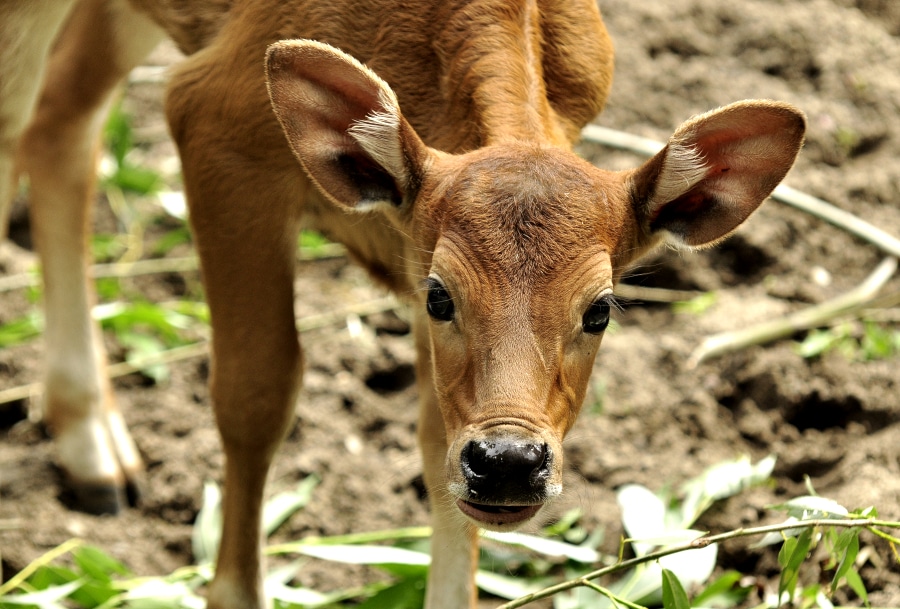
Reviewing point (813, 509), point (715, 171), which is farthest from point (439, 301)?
point (813, 509)

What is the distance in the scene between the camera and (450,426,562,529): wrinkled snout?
3377 millimetres

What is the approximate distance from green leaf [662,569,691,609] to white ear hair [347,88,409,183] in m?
1.51

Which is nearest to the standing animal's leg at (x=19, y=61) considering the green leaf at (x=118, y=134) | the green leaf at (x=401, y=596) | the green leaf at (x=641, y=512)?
the green leaf at (x=118, y=134)

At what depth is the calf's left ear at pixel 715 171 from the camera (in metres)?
3.78

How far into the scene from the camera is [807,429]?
19.6ft

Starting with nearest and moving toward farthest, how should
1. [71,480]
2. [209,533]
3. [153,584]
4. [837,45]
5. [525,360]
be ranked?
[525,360] → [153,584] → [209,533] → [71,480] → [837,45]

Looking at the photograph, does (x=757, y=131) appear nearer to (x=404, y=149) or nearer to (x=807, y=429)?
(x=404, y=149)

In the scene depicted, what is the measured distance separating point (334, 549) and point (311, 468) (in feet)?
2.88

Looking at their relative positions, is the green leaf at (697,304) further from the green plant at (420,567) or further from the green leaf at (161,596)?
the green leaf at (161,596)

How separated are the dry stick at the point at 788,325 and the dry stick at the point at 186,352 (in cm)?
166

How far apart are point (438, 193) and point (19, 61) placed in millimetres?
2161

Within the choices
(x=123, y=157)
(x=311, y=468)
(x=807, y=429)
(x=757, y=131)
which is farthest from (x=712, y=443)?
(x=123, y=157)

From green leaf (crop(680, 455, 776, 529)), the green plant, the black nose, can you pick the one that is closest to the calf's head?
the black nose

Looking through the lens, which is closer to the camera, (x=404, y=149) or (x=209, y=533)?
(x=404, y=149)
